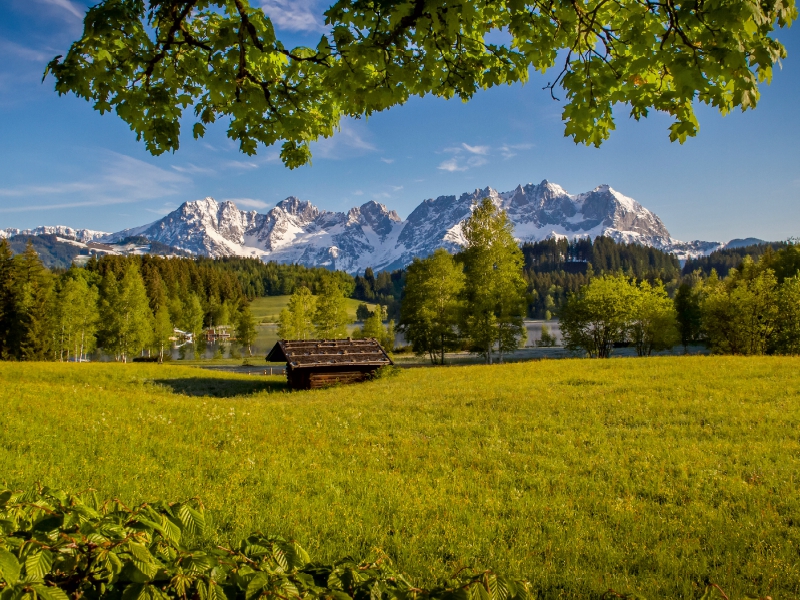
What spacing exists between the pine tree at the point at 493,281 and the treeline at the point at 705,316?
57.0 ft

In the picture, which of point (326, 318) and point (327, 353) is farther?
point (326, 318)

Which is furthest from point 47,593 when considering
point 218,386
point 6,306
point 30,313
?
point 6,306

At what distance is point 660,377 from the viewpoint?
72.2 feet

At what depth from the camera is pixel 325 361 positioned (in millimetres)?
31281

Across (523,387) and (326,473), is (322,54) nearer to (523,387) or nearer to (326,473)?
(326,473)

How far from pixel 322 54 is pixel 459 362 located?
6723 centimetres

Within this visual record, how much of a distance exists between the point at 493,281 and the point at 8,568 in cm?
4645

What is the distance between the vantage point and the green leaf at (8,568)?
205 centimetres

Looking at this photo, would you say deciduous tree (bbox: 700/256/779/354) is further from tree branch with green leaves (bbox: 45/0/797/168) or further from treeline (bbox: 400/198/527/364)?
tree branch with green leaves (bbox: 45/0/797/168)

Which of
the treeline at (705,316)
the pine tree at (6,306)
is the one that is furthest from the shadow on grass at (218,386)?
the treeline at (705,316)

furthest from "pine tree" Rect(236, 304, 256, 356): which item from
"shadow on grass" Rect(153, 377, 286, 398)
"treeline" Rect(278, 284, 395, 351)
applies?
"shadow on grass" Rect(153, 377, 286, 398)

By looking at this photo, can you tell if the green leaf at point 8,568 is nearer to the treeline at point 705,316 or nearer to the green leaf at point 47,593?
the green leaf at point 47,593

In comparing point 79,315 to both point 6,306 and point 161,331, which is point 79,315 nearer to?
Result: point 6,306

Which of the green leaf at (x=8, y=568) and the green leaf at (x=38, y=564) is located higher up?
the green leaf at (x=8, y=568)
